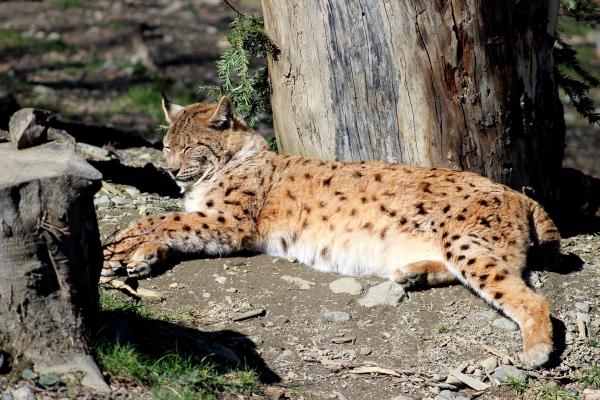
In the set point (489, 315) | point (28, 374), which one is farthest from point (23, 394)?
point (489, 315)

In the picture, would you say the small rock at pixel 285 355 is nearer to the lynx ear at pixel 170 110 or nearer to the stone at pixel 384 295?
the stone at pixel 384 295

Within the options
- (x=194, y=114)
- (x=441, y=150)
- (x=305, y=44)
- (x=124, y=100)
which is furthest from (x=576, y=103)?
(x=124, y=100)

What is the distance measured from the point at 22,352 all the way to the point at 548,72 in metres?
4.51

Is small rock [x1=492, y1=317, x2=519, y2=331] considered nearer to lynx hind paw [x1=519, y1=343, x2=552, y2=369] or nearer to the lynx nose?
lynx hind paw [x1=519, y1=343, x2=552, y2=369]

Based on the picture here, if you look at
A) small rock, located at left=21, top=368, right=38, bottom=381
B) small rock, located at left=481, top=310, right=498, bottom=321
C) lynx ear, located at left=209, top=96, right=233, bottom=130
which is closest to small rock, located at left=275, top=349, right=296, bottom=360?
small rock, located at left=481, top=310, right=498, bottom=321

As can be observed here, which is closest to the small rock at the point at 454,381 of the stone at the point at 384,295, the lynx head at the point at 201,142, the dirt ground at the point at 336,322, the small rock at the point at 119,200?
the dirt ground at the point at 336,322

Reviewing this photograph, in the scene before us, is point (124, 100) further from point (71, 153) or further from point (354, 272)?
point (71, 153)

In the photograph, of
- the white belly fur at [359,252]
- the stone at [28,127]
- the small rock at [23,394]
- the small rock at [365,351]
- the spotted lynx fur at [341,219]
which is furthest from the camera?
the white belly fur at [359,252]

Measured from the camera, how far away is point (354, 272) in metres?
6.48

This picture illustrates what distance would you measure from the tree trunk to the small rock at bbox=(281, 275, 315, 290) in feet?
3.66

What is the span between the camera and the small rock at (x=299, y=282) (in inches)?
243

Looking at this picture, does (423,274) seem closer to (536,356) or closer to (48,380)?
(536,356)

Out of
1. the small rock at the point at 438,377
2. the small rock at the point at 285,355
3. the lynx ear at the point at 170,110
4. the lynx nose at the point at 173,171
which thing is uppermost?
the lynx ear at the point at 170,110

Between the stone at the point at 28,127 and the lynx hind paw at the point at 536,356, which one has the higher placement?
the stone at the point at 28,127
